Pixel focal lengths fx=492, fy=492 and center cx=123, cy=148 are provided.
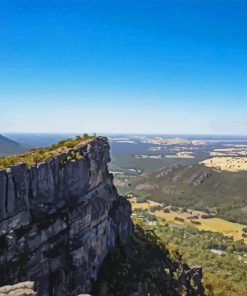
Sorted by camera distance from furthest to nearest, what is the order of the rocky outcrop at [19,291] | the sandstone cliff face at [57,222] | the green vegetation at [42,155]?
the green vegetation at [42,155] < the sandstone cliff face at [57,222] < the rocky outcrop at [19,291]

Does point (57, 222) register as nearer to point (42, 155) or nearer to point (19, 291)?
point (42, 155)

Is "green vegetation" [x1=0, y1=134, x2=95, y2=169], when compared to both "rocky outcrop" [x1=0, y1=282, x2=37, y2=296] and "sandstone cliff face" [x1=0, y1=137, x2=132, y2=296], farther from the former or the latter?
"rocky outcrop" [x1=0, y1=282, x2=37, y2=296]

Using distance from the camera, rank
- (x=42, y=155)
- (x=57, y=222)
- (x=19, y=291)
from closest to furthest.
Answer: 1. (x=19, y=291)
2. (x=57, y=222)
3. (x=42, y=155)

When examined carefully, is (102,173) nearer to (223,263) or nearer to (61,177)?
(61,177)

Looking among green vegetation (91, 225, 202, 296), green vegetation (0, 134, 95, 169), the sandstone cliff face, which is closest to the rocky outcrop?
the sandstone cliff face

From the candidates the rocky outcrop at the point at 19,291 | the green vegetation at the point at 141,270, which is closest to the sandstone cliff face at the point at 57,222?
the green vegetation at the point at 141,270

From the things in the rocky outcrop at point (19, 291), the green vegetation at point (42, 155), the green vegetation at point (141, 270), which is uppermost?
the green vegetation at point (42, 155)

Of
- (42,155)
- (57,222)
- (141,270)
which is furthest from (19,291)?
(141,270)

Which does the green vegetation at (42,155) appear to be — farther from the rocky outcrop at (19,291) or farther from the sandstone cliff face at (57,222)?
the rocky outcrop at (19,291)
